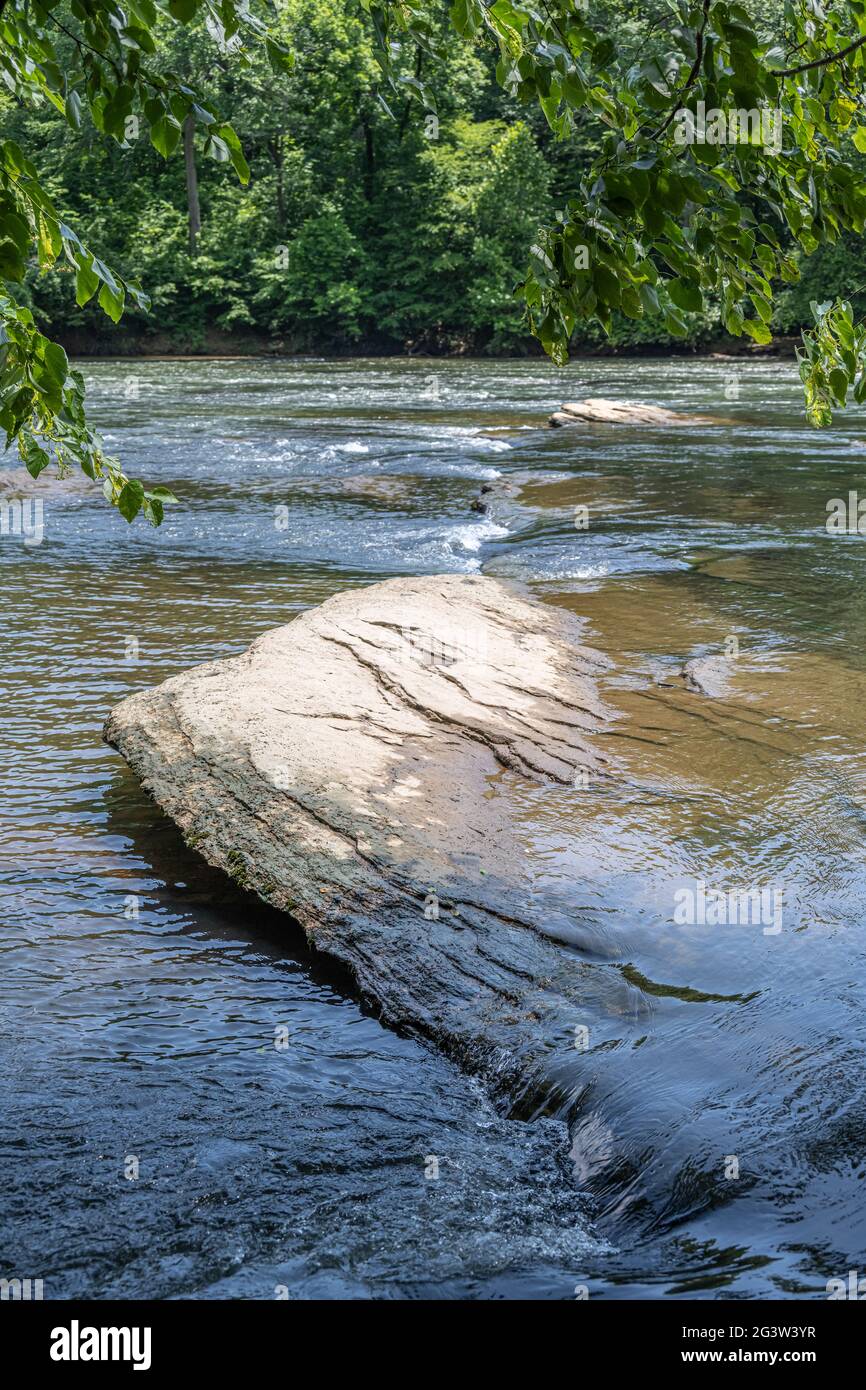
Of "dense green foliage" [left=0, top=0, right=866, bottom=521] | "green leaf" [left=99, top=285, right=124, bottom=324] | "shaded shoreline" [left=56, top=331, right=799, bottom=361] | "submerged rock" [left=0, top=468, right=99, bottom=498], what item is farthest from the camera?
"shaded shoreline" [left=56, top=331, right=799, bottom=361]

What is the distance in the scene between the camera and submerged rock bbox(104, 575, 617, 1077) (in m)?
3.88

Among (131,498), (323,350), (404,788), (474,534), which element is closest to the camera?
(131,498)

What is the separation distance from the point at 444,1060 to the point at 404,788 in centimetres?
148

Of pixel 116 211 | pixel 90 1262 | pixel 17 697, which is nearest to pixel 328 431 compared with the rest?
pixel 17 697

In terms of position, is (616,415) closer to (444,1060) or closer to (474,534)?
(474,534)

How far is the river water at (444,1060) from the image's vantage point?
2834mm

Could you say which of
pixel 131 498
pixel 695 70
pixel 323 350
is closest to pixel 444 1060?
pixel 131 498

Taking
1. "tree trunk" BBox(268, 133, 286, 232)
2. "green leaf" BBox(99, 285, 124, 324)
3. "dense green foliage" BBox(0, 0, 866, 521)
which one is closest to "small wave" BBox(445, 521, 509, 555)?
"dense green foliage" BBox(0, 0, 866, 521)

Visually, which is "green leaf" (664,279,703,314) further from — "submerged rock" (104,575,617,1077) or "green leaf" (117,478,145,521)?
"submerged rock" (104,575,617,1077)

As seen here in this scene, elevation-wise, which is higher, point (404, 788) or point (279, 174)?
point (279, 174)

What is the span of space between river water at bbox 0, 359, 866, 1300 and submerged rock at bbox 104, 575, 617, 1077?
0.57ft

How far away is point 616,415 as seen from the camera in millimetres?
19641

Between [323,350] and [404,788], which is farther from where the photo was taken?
[323,350]
